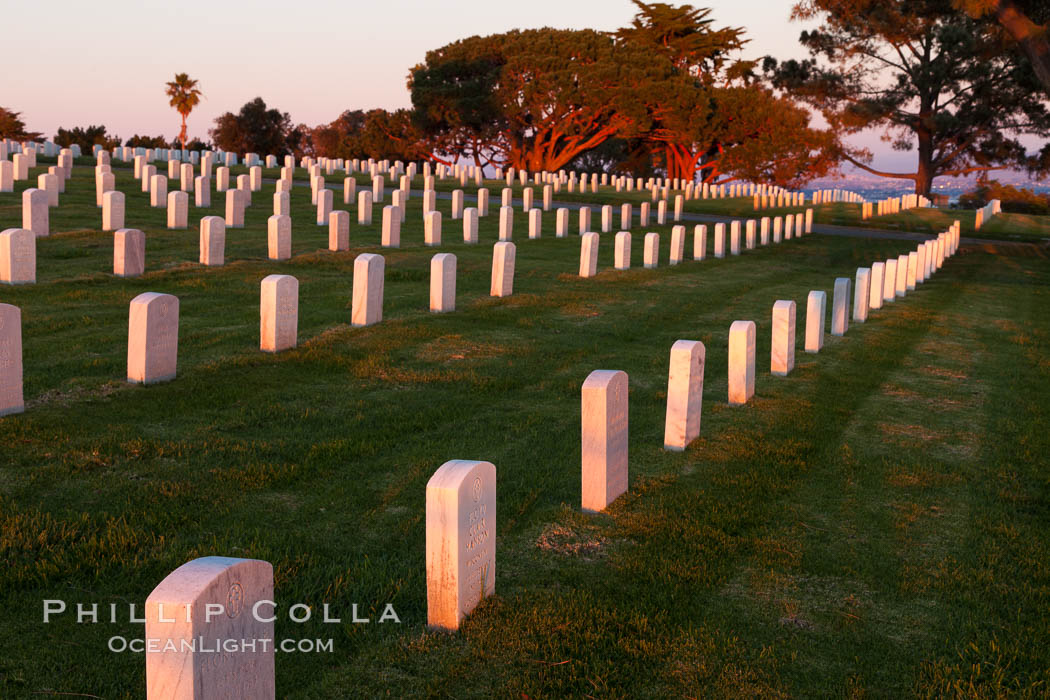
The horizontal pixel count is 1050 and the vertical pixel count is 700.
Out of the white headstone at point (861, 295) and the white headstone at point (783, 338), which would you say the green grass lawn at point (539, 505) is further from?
the white headstone at point (861, 295)

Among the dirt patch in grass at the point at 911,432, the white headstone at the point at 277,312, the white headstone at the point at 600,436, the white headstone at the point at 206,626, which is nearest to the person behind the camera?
the white headstone at the point at 206,626

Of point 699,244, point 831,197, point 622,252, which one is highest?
point 831,197

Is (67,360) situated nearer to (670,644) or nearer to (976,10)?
(670,644)

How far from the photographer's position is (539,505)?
6.23 metres

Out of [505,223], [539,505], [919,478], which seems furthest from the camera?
[505,223]

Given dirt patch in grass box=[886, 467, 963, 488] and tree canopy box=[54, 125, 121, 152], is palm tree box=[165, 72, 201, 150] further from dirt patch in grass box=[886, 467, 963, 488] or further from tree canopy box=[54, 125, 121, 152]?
dirt patch in grass box=[886, 467, 963, 488]

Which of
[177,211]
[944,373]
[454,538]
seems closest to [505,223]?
[177,211]

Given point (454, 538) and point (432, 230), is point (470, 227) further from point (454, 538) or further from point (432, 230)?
point (454, 538)

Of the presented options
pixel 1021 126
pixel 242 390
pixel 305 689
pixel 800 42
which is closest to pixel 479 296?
pixel 242 390

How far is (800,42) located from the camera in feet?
177

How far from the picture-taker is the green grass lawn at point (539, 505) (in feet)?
14.1

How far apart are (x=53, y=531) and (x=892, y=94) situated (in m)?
65.7

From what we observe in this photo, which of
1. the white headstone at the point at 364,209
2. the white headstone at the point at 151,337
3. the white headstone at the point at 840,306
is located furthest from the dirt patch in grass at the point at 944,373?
the white headstone at the point at 364,209

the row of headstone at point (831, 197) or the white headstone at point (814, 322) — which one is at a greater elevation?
the row of headstone at point (831, 197)
